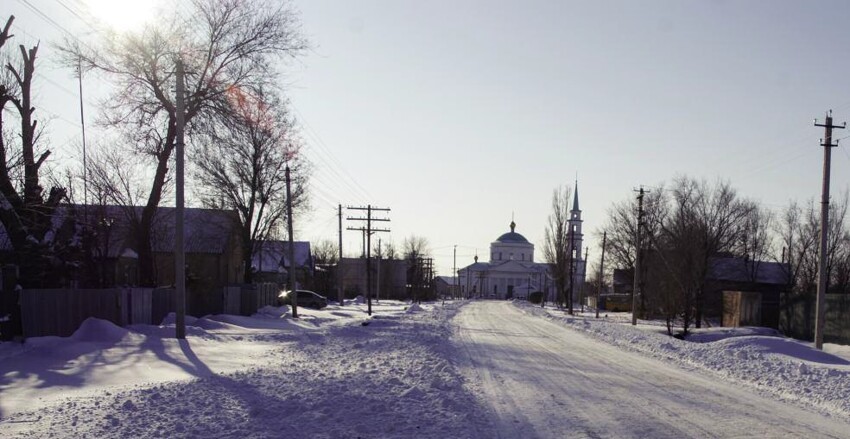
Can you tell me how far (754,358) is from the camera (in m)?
20.8

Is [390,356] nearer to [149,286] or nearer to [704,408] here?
[704,408]

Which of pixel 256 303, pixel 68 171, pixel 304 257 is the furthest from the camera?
pixel 304 257

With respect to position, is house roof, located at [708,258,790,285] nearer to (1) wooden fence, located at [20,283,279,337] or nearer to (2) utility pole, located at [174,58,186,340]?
(1) wooden fence, located at [20,283,279,337]

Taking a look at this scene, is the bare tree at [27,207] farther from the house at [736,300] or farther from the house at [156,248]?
the house at [736,300]

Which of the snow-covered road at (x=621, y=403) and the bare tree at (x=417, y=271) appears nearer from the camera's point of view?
the snow-covered road at (x=621, y=403)

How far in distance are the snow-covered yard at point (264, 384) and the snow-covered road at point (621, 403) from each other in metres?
0.54

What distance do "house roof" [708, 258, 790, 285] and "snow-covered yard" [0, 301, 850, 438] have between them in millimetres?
30552

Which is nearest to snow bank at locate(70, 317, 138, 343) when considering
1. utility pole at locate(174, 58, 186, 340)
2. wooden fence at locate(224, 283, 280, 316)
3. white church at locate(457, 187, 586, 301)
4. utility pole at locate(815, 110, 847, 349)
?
utility pole at locate(174, 58, 186, 340)

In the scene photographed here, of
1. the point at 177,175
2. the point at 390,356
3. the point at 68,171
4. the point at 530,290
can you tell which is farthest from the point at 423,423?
the point at 530,290

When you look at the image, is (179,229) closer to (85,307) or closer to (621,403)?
(85,307)

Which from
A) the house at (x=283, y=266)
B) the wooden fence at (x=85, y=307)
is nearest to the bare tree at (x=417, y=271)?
the house at (x=283, y=266)

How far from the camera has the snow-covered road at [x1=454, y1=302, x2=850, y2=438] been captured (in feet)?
31.8

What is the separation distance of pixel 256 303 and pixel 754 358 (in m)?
25.8

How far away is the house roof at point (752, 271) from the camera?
54.2 m
